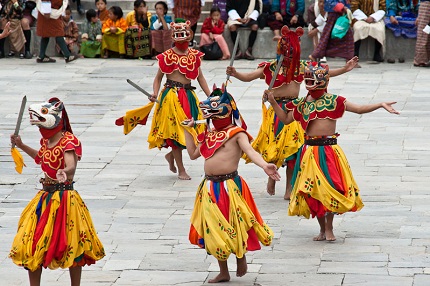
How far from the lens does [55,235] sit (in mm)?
7914

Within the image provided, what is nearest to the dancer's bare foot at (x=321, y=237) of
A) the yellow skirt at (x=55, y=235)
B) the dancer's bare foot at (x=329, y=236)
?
the dancer's bare foot at (x=329, y=236)

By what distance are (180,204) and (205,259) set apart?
6.48ft

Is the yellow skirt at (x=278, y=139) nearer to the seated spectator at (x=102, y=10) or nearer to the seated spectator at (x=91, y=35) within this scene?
the seated spectator at (x=91, y=35)

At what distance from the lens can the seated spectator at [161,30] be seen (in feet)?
66.6

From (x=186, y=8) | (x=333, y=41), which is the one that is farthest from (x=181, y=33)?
(x=186, y=8)

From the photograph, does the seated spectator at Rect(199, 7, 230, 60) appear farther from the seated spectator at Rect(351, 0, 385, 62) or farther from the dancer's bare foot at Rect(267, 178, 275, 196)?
the dancer's bare foot at Rect(267, 178, 275, 196)

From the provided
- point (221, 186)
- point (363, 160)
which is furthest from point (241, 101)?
point (221, 186)

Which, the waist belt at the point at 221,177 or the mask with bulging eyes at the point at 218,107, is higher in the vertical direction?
the mask with bulging eyes at the point at 218,107

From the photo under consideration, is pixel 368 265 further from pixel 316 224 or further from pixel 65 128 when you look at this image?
pixel 65 128

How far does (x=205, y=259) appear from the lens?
9.14 meters

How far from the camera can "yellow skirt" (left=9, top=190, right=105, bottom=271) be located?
7867mm

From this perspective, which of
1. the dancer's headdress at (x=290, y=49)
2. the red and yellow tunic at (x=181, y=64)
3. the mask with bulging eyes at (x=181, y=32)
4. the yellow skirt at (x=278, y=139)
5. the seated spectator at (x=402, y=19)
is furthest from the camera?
the seated spectator at (x=402, y=19)

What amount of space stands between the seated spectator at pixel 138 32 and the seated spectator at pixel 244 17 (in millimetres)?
1590

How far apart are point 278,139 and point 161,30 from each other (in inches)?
381
